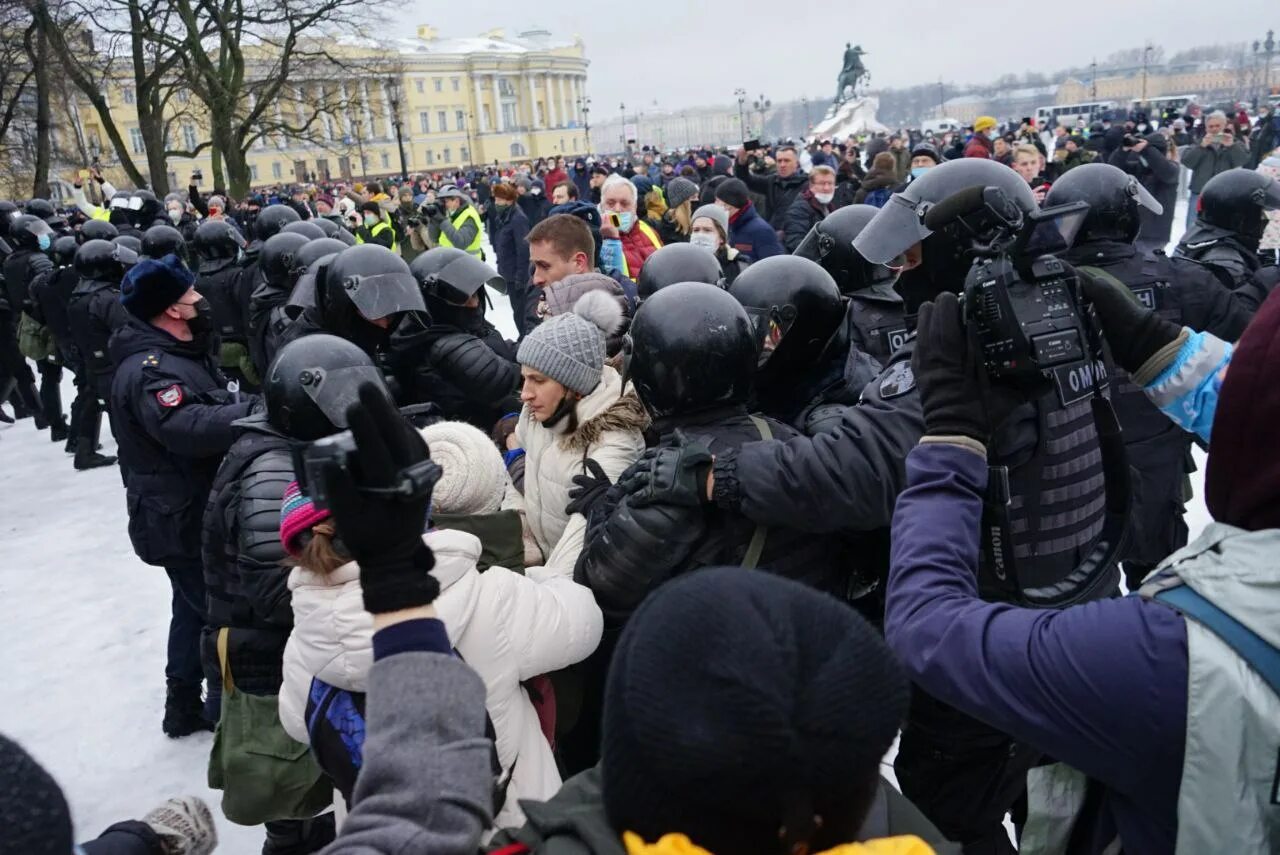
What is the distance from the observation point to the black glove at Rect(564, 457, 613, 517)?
2219mm

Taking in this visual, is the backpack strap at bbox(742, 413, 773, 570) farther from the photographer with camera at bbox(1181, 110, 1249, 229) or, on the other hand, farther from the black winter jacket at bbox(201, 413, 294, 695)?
the photographer with camera at bbox(1181, 110, 1249, 229)

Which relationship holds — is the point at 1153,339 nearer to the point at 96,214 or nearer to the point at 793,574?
the point at 793,574

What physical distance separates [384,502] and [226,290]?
5.99 metres

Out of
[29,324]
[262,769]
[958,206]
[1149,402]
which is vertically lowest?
[262,769]

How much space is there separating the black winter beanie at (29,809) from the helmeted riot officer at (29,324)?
809 cm

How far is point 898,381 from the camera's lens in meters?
1.98

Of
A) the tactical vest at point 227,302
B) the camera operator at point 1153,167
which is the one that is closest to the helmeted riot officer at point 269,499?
the tactical vest at point 227,302

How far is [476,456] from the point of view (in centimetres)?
212

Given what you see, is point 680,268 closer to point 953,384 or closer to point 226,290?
point 953,384

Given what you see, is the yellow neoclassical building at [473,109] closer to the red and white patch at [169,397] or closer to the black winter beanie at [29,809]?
the red and white patch at [169,397]

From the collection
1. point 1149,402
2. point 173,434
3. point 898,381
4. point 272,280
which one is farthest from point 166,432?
point 1149,402

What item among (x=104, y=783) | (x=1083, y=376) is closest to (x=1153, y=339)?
(x=1083, y=376)

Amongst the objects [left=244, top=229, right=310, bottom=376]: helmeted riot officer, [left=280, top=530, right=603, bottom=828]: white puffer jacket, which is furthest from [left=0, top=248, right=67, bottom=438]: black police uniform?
[left=280, top=530, right=603, bottom=828]: white puffer jacket

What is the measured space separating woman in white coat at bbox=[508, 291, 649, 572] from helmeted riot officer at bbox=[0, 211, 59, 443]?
22.9ft
